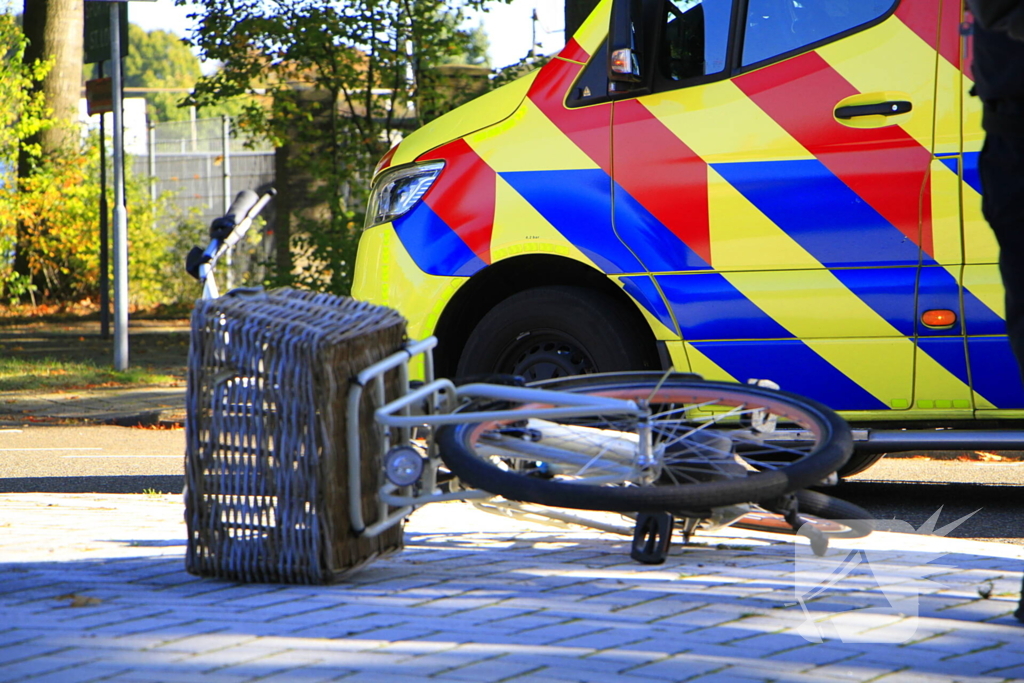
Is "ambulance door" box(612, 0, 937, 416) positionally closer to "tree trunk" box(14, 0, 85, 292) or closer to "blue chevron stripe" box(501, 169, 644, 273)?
"blue chevron stripe" box(501, 169, 644, 273)

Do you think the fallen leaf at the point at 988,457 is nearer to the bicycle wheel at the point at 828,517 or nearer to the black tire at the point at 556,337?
the black tire at the point at 556,337

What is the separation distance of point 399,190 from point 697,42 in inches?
54.0

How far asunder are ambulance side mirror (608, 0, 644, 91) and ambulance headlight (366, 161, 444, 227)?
81 cm

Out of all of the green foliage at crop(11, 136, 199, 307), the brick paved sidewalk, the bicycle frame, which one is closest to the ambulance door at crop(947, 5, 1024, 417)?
the brick paved sidewalk

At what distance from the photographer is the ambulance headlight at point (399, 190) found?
4.86 meters

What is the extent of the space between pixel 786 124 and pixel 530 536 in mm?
1843

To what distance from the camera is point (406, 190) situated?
4934 mm

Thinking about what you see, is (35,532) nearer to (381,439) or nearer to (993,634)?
(381,439)

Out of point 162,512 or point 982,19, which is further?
point 162,512

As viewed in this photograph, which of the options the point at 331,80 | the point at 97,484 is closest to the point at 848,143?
the point at 97,484

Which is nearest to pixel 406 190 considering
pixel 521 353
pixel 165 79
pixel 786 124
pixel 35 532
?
pixel 521 353

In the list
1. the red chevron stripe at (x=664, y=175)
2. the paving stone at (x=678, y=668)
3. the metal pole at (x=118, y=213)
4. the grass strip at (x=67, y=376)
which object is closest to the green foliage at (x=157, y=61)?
the grass strip at (x=67, y=376)

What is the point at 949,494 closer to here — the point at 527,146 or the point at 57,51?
the point at 527,146

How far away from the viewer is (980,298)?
418 centimetres
